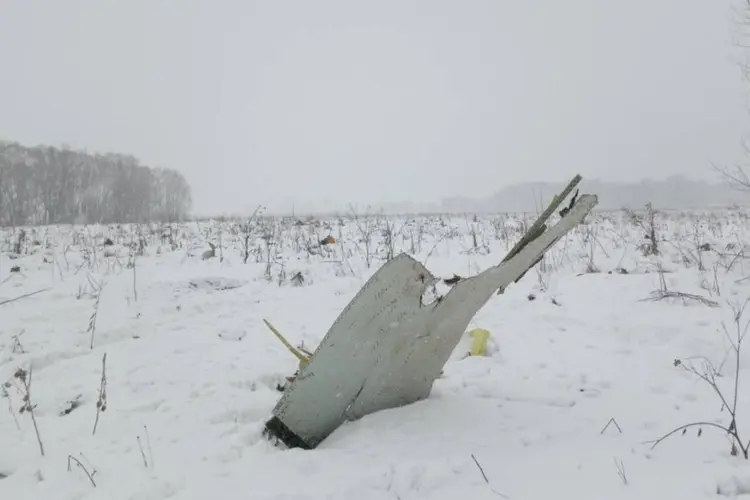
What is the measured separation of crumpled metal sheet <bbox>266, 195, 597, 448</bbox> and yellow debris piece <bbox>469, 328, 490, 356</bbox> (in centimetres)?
103

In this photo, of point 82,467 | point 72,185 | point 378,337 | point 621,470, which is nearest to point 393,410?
point 378,337

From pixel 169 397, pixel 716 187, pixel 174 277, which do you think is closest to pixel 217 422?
pixel 169 397

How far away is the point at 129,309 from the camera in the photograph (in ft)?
13.3

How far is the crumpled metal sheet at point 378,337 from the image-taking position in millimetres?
1783

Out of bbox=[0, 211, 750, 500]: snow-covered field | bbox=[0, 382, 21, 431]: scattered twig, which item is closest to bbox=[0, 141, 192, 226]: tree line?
bbox=[0, 211, 750, 500]: snow-covered field

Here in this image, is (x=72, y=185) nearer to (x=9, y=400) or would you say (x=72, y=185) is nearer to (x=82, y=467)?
(x=9, y=400)

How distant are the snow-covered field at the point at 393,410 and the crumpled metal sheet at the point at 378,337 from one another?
122 millimetres

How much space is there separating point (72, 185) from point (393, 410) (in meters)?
38.0

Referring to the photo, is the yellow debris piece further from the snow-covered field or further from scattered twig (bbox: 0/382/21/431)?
scattered twig (bbox: 0/382/21/431)

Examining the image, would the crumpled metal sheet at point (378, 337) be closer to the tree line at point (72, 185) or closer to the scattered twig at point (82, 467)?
the scattered twig at point (82, 467)

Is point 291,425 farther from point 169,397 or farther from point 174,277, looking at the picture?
point 174,277

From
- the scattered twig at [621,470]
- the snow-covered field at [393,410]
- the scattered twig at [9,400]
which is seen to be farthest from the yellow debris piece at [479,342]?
the scattered twig at [9,400]

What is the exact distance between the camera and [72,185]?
32.8 m

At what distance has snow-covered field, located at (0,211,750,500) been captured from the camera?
1541 mm
